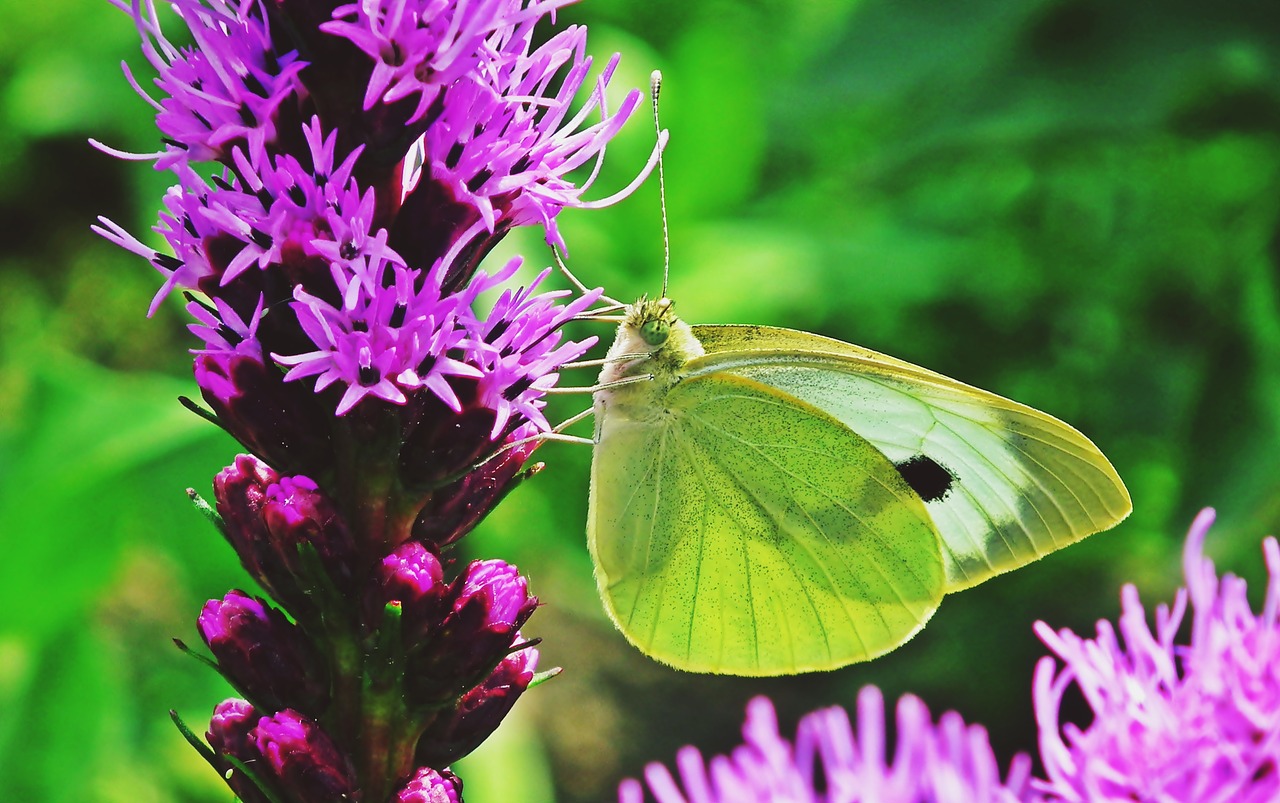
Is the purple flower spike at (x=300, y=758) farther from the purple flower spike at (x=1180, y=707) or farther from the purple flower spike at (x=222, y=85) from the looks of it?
the purple flower spike at (x=1180, y=707)

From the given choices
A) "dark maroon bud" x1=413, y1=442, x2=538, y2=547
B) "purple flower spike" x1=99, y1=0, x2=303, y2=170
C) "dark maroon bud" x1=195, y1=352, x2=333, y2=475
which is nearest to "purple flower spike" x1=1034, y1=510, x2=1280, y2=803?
"dark maroon bud" x1=413, y1=442, x2=538, y2=547

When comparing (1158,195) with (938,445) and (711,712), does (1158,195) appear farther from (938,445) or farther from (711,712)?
(711,712)

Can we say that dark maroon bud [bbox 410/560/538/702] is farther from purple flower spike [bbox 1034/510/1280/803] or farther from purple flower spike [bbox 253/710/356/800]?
purple flower spike [bbox 1034/510/1280/803]

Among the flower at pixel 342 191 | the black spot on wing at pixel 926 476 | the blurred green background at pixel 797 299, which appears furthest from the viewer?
the blurred green background at pixel 797 299

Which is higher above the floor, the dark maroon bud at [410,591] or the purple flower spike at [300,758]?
the dark maroon bud at [410,591]

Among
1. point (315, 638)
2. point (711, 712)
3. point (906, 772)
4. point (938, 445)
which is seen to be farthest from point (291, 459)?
point (711, 712)

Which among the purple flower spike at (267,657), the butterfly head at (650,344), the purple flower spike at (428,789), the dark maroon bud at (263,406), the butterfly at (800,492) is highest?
the butterfly head at (650,344)

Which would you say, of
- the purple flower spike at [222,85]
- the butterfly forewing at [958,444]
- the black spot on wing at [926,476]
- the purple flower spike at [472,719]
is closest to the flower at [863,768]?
the purple flower spike at [472,719]

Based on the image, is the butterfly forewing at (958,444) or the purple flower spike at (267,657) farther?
the butterfly forewing at (958,444)
